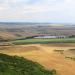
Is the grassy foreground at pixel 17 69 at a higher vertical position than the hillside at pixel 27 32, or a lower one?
higher

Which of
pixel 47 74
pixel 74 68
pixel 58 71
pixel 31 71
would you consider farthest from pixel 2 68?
pixel 74 68

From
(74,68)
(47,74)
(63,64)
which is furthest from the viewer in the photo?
(63,64)

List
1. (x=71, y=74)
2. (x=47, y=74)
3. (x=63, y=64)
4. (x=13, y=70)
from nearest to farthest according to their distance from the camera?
(x=13, y=70)
(x=47, y=74)
(x=71, y=74)
(x=63, y=64)

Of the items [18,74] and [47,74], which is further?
[47,74]

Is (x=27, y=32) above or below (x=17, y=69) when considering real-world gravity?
below

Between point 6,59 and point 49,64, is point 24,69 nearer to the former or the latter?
point 6,59

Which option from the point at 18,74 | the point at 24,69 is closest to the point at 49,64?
the point at 24,69

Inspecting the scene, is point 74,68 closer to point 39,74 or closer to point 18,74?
point 39,74

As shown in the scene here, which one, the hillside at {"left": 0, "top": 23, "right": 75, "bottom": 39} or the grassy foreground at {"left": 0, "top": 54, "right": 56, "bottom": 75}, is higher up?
the grassy foreground at {"left": 0, "top": 54, "right": 56, "bottom": 75}

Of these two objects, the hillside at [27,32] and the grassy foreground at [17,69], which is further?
the hillside at [27,32]

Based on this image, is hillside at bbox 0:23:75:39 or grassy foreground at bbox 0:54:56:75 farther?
hillside at bbox 0:23:75:39

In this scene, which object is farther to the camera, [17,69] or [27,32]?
[27,32]
